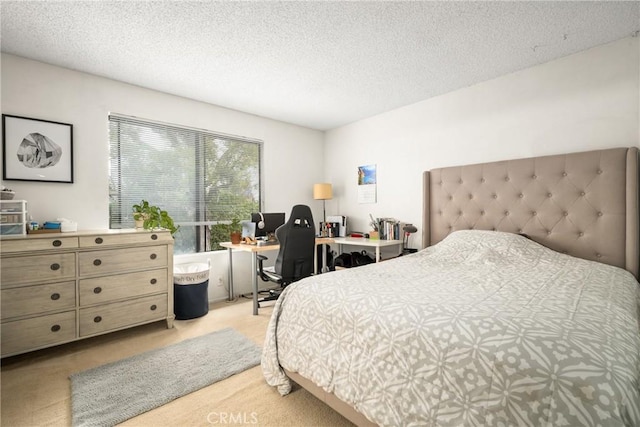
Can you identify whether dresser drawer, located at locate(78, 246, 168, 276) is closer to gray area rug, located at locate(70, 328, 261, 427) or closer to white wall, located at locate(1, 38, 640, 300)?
white wall, located at locate(1, 38, 640, 300)

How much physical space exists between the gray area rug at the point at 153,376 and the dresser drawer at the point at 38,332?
0.46 meters

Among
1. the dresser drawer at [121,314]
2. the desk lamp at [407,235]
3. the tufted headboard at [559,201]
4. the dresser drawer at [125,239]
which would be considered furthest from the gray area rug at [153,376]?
the tufted headboard at [559,201]

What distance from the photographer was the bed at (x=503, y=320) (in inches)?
33.9

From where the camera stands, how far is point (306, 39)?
7.10 ft

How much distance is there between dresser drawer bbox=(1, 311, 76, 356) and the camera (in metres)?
2.00

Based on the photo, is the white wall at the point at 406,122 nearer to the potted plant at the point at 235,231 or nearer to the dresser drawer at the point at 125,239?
the potted plant at the point at 235,231

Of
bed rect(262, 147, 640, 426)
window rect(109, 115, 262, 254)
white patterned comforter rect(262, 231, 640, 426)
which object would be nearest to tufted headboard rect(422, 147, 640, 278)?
bed rect(262, 147, 640, 426)

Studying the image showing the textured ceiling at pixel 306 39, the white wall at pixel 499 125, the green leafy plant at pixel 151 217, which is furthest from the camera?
the green leafy plant at pixel 151 217

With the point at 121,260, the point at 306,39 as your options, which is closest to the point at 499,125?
the point at 306,39

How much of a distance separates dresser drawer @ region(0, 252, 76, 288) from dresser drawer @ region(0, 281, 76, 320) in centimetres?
5

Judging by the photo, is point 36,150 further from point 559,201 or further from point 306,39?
point 559,201

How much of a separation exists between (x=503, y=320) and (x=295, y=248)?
2.10 m

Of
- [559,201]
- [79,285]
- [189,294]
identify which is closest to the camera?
[79,285]

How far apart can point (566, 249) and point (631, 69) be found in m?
1.43
